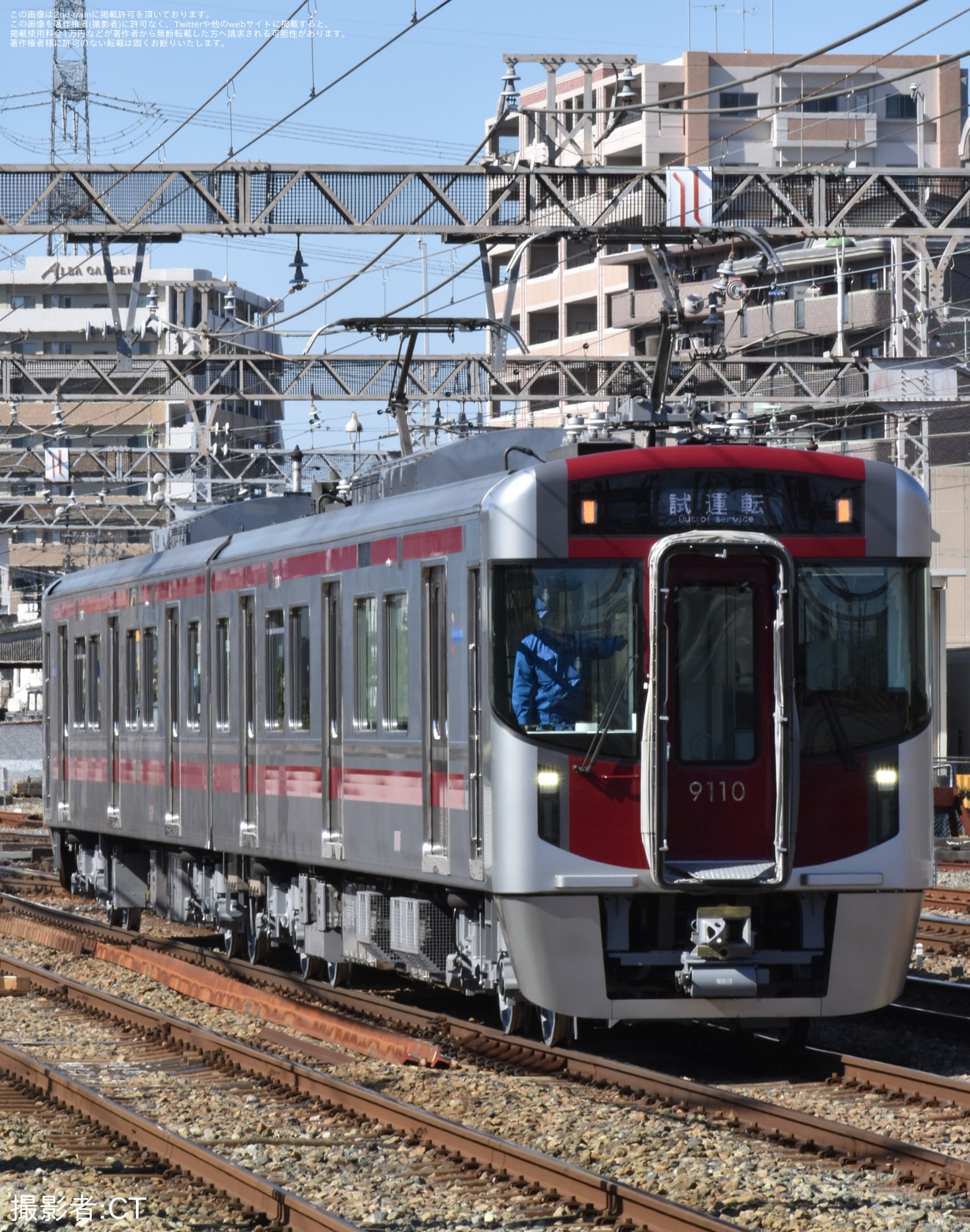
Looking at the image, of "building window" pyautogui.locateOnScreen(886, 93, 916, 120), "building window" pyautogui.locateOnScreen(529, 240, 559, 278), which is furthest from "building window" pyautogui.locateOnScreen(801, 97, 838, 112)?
"building window" pyautogui.locateOnScreen(529, 240, 559, 278)

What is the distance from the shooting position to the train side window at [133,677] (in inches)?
689

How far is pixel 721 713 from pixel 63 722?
11563 mm

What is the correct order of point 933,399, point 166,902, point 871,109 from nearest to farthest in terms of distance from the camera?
point 166,902, point 933,399, point 871,109

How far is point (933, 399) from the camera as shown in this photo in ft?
89.6

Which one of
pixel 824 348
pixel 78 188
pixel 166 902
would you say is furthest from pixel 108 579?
pixel 824 348

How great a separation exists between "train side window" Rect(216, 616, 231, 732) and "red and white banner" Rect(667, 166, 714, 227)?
7.35m

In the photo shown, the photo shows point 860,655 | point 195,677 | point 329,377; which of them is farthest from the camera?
point 329,377

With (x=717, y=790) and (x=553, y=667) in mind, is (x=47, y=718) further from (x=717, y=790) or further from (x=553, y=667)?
(x=717, y=790)

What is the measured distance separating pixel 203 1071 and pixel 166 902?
22.5 feet

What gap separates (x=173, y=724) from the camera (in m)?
16.5

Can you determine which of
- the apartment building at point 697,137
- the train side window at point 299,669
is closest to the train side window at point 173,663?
the train side window at point 299,669

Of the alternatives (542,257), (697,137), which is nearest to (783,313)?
(697,137)

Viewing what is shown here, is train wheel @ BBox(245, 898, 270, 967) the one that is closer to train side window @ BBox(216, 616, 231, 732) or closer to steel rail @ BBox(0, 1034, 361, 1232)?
train side window @ BBox(216, 616, 231, 732)

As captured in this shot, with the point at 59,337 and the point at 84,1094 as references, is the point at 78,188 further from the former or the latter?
the point at 59,337
